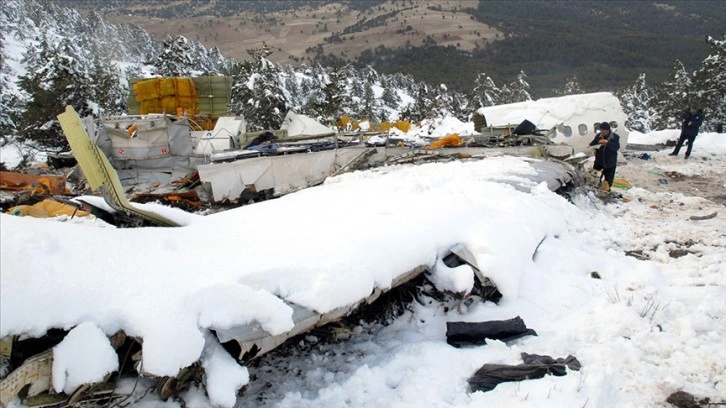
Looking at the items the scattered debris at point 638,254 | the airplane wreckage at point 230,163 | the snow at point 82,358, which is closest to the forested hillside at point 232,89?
the airplane wreckage at point 230,163

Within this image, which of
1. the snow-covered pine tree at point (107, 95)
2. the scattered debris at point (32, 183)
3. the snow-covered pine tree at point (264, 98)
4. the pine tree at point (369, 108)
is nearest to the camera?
the scattered debris at point (32, 183)

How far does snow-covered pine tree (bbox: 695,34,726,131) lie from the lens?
32.0 meters

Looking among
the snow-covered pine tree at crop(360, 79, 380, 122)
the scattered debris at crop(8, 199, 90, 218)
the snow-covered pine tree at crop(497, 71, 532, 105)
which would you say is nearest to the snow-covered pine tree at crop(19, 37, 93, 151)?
the scattered debris at crop(8, 199, 90, 218)

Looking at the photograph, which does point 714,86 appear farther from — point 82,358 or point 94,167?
point 82,358

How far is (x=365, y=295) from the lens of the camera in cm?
362

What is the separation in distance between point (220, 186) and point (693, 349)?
9380mm

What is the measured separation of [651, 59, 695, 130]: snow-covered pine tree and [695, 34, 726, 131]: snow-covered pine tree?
6816mm

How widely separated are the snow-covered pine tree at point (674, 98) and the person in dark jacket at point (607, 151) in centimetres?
3799

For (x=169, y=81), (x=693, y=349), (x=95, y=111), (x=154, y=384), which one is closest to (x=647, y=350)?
(x=693, y=349)

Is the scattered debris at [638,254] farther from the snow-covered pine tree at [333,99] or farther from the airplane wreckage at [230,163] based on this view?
the snow-covered pine tree at [333,99]

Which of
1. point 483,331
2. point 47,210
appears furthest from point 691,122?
point 47,210

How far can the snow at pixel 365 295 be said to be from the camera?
8.71 ft

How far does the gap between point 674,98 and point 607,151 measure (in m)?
44.0

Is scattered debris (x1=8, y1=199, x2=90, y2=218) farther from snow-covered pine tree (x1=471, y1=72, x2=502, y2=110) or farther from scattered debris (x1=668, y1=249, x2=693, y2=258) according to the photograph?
snow-covered pine tree (x1=471, y1=72, x2=502, y2=110)
